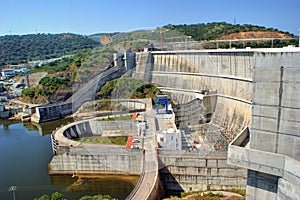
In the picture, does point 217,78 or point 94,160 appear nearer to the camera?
point 94,160

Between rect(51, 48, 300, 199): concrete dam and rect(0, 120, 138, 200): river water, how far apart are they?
90 cm

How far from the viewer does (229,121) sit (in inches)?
824

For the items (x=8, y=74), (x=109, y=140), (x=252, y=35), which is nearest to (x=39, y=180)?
(x=109, y=140)

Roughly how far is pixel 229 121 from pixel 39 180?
14.7m

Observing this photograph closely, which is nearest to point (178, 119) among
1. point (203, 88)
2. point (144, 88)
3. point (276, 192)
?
point (203, 88)

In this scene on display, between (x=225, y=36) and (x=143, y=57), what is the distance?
19.5 meters

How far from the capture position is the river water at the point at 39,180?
13.9 m

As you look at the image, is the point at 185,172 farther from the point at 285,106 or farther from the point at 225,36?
the point at 225,36

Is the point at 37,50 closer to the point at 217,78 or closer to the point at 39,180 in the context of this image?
the point at 217,78

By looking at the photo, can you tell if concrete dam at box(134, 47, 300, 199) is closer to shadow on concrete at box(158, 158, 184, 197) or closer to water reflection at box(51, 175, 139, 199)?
shadow on concrete at box(158, 158, 184, 197)

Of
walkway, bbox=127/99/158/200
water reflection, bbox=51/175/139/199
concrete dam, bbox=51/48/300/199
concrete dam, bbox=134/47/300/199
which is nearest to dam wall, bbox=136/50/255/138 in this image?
concrete dam, bbox=51/48/300/199

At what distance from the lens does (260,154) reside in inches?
229

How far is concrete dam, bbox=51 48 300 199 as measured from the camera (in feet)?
17.9

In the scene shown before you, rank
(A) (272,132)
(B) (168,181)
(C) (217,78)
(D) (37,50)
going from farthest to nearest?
(D) (37,50) → (C) (217,78) → (B) (168,181) → (A) (272,132)
